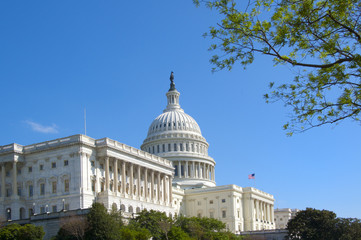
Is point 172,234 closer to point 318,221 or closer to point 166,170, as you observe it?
point 318,221

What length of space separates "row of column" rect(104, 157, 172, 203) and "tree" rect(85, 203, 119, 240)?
1037 inches

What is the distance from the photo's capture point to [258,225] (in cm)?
15100

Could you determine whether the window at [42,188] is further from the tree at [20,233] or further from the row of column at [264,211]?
the row of column at [264,211]

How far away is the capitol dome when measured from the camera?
538 feet

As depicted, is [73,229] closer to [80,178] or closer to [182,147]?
[80,178]

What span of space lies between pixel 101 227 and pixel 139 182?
1510 inches

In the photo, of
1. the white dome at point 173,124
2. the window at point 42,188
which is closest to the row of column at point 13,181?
the window at point 42,188

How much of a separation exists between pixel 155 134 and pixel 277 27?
147066mm

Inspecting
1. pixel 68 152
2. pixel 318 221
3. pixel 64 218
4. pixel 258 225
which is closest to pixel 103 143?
pixel 68 152

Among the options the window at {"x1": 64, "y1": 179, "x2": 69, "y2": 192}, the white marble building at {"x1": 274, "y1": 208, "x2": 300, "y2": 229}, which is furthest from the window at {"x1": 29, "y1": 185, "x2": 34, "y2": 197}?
Result: the white marble building at {"x1": 274, "y1": 208, "x2": 300, "y2": 229}

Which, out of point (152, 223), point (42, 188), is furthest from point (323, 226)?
point (42, 188)

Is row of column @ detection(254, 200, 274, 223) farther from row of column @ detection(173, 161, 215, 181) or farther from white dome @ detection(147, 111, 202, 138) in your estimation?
white dome @ detection(147, 111, 202, 138)

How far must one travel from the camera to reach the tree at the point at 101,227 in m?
75.1

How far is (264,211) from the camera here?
15962 centimetres
